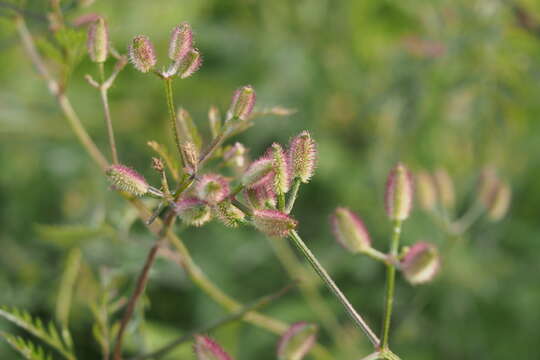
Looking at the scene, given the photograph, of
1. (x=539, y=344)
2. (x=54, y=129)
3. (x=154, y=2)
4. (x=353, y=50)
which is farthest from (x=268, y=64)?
(x=539, y=344)

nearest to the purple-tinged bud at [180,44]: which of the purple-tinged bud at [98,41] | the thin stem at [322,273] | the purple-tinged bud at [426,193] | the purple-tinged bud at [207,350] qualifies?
the purple-tinged bud at [98,41]

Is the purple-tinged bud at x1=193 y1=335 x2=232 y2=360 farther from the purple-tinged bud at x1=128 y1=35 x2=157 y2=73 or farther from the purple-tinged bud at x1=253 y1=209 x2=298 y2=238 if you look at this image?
the purple-tinged bud at x1=128 y1=35 x2=157 y2=73

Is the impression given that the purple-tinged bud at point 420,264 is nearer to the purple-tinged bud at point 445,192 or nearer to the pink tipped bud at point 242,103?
the pink tipped bud at point 242,103

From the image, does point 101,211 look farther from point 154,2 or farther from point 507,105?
point 154,2

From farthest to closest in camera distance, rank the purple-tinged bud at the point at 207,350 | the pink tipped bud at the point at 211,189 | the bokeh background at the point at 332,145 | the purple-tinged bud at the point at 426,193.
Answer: the bokeh background at the point at 332,145 → the purple-tinged bud at the point at 426,193 → the purple-tinged bud at the point at 207,350 → the pink tipped bud at the point at 211,189

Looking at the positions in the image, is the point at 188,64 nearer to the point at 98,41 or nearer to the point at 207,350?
the point at 98,41

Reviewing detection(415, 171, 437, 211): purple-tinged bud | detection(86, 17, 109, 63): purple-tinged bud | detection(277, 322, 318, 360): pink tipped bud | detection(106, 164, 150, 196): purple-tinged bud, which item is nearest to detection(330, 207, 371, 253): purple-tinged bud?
detection(277, 322, 318, 360): pink tipped bud

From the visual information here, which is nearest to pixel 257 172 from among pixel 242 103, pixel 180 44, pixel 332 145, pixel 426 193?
pixel 242 103
